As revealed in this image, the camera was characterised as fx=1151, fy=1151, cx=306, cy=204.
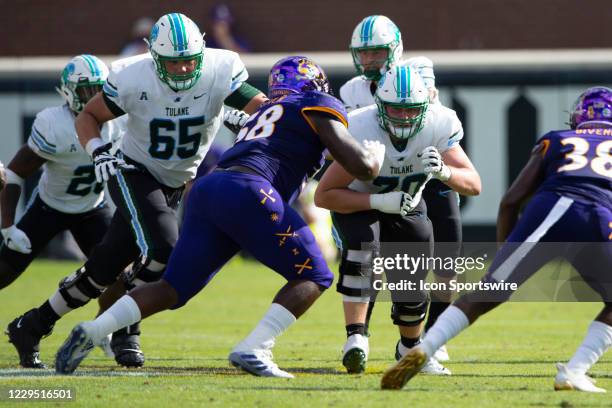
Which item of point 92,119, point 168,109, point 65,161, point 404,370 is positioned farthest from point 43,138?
point 404,370

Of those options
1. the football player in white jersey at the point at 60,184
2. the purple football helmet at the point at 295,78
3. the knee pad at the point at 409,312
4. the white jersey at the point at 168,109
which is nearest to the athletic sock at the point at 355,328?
the knee pad at the point at 409,312

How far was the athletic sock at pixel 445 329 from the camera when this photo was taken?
17.1 ft

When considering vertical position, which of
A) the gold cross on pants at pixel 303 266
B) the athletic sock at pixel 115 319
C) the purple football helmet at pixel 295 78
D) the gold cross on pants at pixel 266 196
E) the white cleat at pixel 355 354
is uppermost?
the purple football helmet at pixel 295 78

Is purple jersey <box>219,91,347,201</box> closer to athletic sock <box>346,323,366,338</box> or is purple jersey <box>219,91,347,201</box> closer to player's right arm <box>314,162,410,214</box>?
player's right arm <box>314,162,410,214</box>

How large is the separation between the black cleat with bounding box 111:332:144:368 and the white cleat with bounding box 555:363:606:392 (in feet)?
8.02

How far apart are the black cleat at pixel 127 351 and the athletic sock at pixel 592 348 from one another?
2517 millimetres

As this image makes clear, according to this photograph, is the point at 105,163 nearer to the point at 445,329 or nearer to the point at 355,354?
the point at 355,354

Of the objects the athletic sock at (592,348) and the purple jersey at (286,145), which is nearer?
the athletic sock at (592,348)

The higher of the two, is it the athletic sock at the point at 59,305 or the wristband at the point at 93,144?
the wristband at the point at 93,144

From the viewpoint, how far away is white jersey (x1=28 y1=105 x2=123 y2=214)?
7379 millimetres

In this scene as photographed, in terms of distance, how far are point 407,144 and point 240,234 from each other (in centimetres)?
118

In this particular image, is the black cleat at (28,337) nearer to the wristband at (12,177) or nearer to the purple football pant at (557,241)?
the wristband at (12,177)

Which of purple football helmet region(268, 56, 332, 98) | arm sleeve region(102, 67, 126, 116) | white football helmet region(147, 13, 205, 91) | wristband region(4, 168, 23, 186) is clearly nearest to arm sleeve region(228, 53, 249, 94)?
white football helmet region(147, 13, 205, 91)

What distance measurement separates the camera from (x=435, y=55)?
18359 mm
